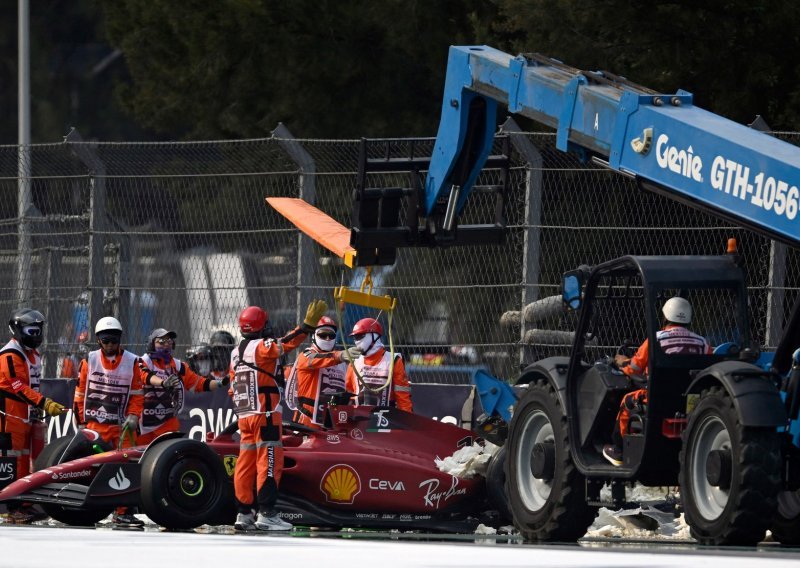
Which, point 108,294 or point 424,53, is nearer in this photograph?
point 108,294

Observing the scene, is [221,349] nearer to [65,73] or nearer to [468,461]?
[468,461]

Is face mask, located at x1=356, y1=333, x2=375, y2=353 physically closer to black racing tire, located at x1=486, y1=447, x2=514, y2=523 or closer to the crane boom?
black racing tire, located at x1=486, y1=447, x2=514, y2=523

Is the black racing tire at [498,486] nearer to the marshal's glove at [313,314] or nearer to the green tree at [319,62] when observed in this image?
the marshal's glove at [313,314]

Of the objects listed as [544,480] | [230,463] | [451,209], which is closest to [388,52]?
[230,463]

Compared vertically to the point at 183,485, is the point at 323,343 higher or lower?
higher

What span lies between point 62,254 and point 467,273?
397 cm

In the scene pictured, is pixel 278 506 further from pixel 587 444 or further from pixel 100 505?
pixel 587 444

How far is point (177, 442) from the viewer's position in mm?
12055

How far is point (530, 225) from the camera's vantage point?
46.5 feet

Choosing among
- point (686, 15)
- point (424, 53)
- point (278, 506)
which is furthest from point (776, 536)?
point (424, 53)

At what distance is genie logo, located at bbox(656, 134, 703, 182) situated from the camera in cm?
923

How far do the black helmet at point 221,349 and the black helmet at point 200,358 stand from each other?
92 millimetres

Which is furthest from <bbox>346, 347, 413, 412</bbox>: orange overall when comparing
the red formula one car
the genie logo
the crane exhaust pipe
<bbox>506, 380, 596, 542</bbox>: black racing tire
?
the genie logo

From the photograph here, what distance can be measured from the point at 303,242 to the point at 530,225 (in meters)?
2.07
